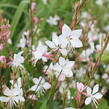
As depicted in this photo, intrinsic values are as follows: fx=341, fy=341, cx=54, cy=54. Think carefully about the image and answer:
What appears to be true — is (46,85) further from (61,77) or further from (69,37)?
(69,37)

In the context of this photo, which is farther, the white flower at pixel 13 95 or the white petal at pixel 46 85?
the white petal at pixel 46 85

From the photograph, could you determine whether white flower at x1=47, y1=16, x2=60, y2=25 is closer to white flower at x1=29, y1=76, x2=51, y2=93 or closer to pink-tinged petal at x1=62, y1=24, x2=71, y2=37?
white flower at x1=29, y1=76, x2=51, y2=93

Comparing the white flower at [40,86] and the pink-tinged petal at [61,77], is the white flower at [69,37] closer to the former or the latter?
the pink-tinged petal at [61,77]

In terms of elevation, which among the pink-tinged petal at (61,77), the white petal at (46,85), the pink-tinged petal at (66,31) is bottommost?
the white petal at (46,85)

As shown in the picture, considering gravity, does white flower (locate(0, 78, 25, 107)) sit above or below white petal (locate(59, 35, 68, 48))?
below

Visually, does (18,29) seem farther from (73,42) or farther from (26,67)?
(73,42)

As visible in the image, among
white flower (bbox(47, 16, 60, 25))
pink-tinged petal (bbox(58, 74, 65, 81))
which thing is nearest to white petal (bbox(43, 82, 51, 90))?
pink-tinged petal (bbox(58, 74, 65, 81))

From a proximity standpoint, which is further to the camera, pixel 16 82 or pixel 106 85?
pixel 106 85

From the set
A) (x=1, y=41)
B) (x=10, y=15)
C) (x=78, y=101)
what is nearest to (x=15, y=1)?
(x=10, y=15)

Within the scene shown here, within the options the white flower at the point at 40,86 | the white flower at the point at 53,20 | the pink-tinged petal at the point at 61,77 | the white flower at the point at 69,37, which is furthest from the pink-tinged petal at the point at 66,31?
the white flower at the point at 53,20
